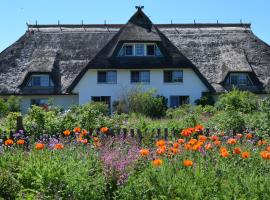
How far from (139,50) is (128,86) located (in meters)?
2.78

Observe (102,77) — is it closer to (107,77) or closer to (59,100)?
(107,77)

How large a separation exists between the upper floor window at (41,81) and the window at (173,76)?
27.9 ft

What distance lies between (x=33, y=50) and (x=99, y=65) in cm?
644

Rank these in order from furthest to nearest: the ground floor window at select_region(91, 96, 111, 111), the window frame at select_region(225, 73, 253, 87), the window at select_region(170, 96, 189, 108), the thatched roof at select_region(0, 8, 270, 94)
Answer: the window frame at select_region(225, 73, 253, 87)
the window at select_region(170, 96, 189, 108)
the ground floor window at select_region(91, 96, 111, 111)
the thatched roof at select_region(0, 8, 270, 94)

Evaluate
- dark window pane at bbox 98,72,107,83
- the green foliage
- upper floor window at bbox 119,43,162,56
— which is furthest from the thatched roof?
the green foliage

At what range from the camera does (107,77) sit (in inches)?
1572

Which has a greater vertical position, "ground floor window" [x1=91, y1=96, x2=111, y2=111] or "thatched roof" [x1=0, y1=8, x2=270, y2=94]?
"thatched roof" [x1=0, y1=8, x2=270, y2=94]

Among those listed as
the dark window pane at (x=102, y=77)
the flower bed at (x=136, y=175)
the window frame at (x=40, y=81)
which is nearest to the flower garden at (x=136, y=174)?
the flower bed at (x=136, y=175)

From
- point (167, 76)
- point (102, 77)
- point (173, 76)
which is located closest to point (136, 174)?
point (102, 77)

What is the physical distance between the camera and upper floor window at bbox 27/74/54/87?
40.2 meters

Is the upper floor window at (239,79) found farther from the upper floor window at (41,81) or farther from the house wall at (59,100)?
the upper floor window at (41,81)

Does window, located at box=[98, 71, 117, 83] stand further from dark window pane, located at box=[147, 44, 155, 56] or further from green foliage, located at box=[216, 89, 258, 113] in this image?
green foliage, located at box=[216, 89, 258, 113]

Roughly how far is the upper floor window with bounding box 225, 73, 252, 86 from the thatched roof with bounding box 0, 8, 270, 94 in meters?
0.60

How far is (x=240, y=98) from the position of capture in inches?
1288
